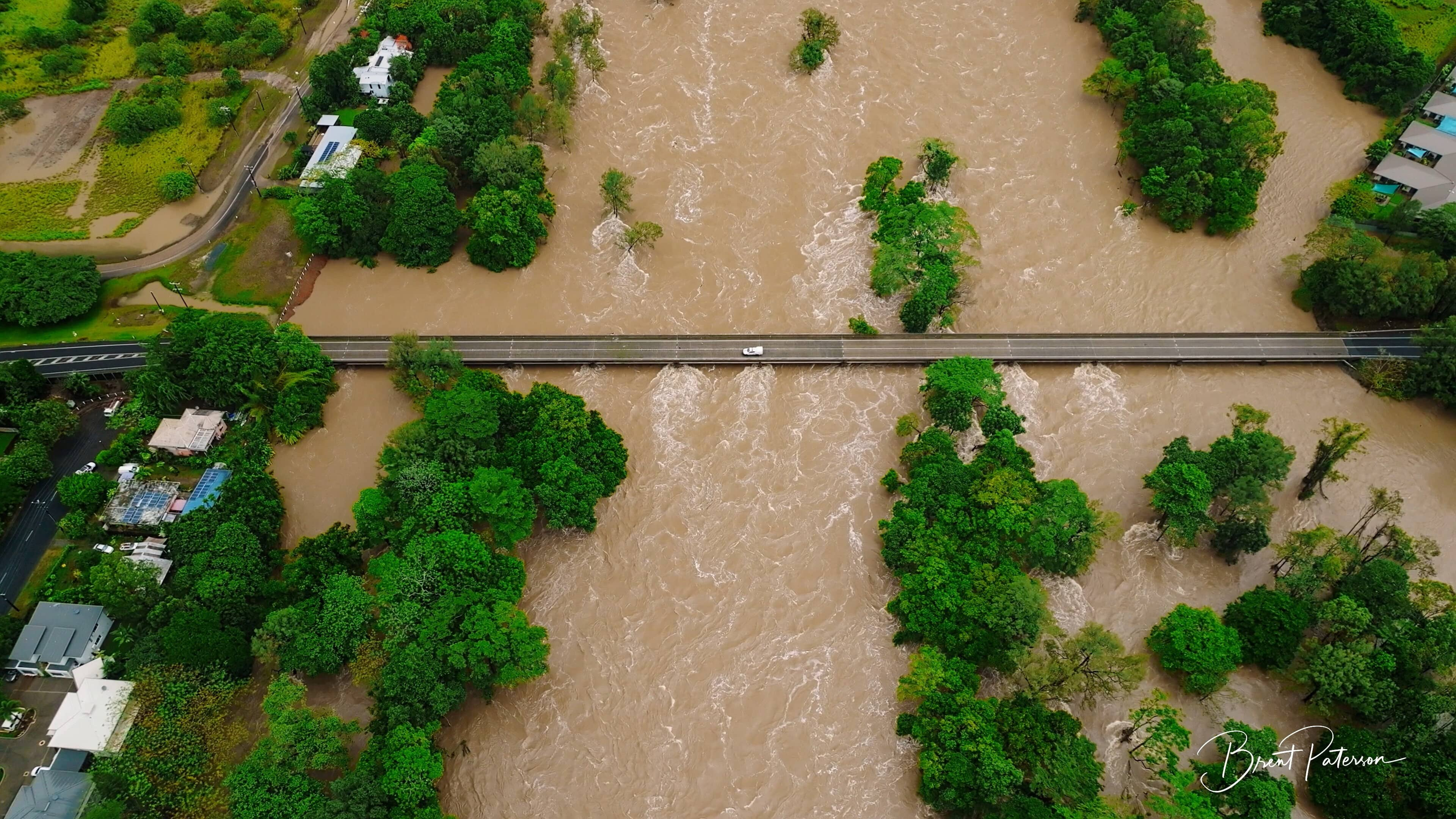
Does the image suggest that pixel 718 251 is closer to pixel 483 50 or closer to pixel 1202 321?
pixel 483 50

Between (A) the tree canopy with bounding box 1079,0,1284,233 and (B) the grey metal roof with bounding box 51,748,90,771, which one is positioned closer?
(B) the grey metal roof with bounding box 51,748,90,771

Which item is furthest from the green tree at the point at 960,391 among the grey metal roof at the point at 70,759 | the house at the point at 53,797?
the grey metal roof at the point at 70,759

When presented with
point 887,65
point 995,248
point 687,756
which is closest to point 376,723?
point 687,756

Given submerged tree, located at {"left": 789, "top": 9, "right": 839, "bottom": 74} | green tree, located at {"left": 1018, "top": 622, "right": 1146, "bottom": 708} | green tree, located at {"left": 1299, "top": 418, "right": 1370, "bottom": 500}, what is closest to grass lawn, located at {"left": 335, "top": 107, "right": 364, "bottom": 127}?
submerged tree, located at {"left": 789, "top": 9, "right": 839, "bottom": 74}

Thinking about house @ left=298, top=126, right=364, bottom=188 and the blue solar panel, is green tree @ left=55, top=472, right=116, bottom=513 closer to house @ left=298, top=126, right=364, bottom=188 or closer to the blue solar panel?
the blue solar panel

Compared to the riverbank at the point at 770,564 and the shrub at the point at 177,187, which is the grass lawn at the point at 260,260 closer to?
the shrub at the point at 177,187

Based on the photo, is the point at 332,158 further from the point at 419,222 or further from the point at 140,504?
the point at 140,504
